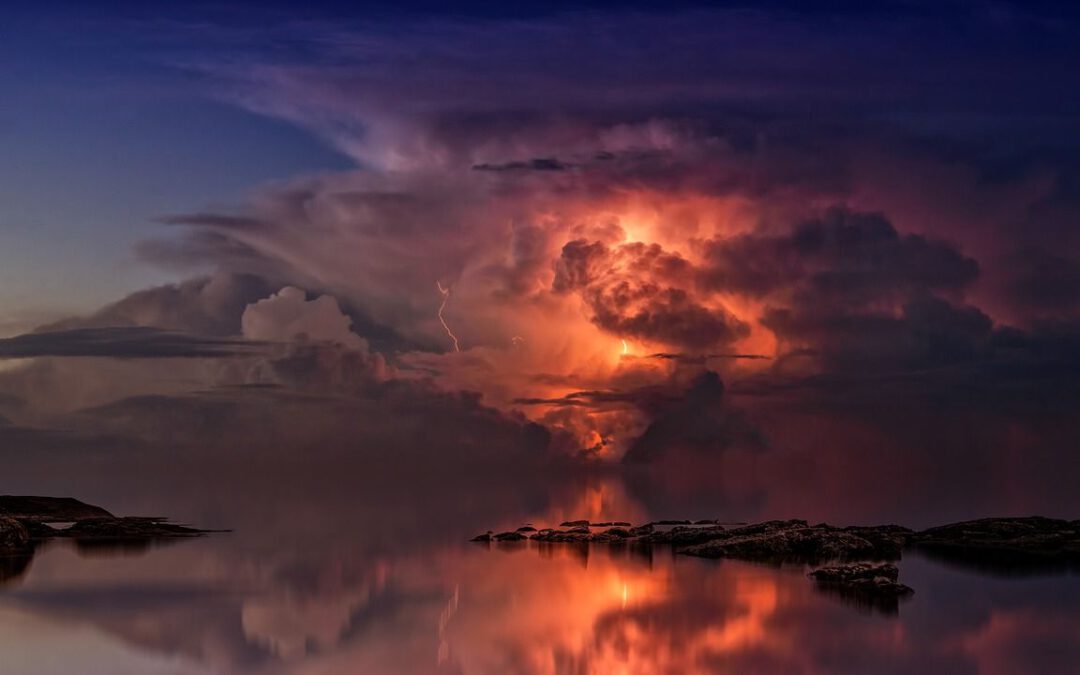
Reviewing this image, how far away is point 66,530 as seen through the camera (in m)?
78.4

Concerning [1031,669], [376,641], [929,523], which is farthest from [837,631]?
[929,523]

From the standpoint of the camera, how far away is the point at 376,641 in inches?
1414

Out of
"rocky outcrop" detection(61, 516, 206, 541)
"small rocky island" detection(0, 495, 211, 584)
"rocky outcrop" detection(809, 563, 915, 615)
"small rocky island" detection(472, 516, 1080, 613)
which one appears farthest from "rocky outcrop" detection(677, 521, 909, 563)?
"rocky outcrop" detection(61, 516, 206, 541)

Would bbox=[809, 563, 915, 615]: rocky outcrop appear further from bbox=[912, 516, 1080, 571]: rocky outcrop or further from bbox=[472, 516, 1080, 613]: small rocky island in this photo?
bbox=[912, 516, 1080, 571]: rocky outcrop

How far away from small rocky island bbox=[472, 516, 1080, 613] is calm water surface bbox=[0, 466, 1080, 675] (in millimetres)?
1956

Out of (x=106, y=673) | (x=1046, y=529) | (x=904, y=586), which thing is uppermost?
(x=1046, y=529)

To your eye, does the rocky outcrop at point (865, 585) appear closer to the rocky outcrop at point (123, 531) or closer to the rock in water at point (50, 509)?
the rocky outcrop at point (123, 531)

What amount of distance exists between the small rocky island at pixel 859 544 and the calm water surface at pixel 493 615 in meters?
1.96

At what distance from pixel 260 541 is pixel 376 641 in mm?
37010

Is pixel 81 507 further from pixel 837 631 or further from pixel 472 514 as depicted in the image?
pixel 837 631

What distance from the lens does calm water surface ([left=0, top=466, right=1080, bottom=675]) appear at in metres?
32.7

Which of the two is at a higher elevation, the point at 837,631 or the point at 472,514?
the point at 472,514

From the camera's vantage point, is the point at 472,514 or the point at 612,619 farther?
the point at 472,514

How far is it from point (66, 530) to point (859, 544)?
54343mm
